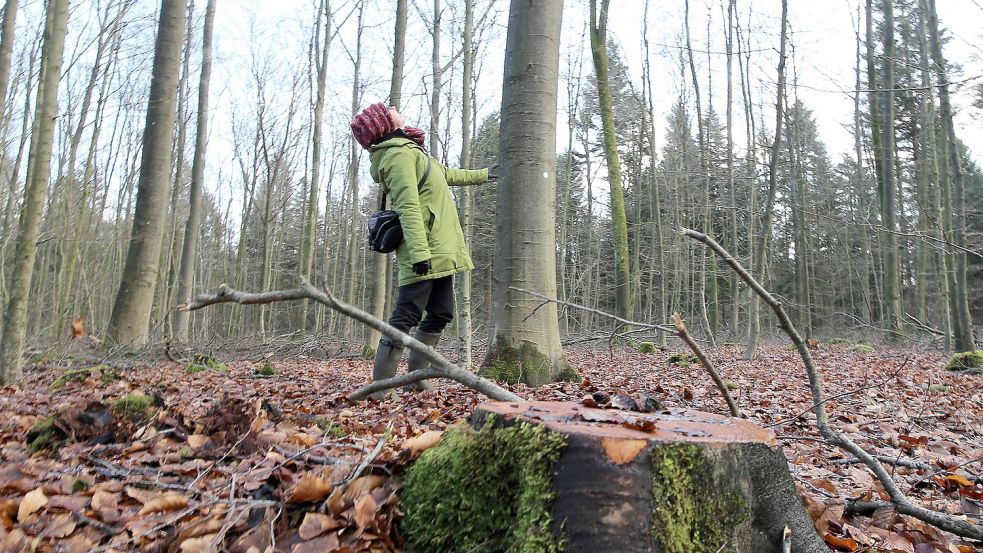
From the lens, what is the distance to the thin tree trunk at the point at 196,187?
42.7ft

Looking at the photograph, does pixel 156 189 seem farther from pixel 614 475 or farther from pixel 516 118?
pixel 614 475

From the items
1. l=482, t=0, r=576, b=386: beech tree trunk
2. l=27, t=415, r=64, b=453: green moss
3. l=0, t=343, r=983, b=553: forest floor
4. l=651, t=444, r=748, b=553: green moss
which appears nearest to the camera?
l=651, t=444, r=748, b=553: green moss

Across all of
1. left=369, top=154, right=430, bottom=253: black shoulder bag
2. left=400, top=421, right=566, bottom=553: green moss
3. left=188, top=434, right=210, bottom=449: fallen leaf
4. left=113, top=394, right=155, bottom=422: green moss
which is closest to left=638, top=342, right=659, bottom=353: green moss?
left=369, top=154, right=430, bottom=253: black shoulder bag

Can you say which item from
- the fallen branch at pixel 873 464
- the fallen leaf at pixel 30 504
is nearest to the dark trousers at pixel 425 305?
the fallen leaf at pixel 30 504

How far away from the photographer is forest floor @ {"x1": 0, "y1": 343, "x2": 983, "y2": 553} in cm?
169

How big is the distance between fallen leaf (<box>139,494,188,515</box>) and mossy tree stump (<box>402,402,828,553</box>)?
81 centimetres

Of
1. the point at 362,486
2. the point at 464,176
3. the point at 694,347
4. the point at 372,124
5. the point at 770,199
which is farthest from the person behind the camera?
the point at 770,199

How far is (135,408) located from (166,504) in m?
1.39

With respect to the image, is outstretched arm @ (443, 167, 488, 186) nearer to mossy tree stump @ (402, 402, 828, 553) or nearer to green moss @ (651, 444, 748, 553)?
mossy tree stump @ (402, 402, 828, 553)

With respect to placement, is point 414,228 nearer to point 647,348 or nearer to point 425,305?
point 425,305

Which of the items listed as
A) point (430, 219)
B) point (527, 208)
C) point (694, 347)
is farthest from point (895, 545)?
point (527, 208)

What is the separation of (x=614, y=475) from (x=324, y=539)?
32.7 inches

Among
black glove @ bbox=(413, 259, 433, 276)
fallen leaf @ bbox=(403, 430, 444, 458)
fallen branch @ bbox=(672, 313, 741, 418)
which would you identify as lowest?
fallen leaf @ bbox=(403, 430, 444, 458)

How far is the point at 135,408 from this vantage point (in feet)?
9.93
